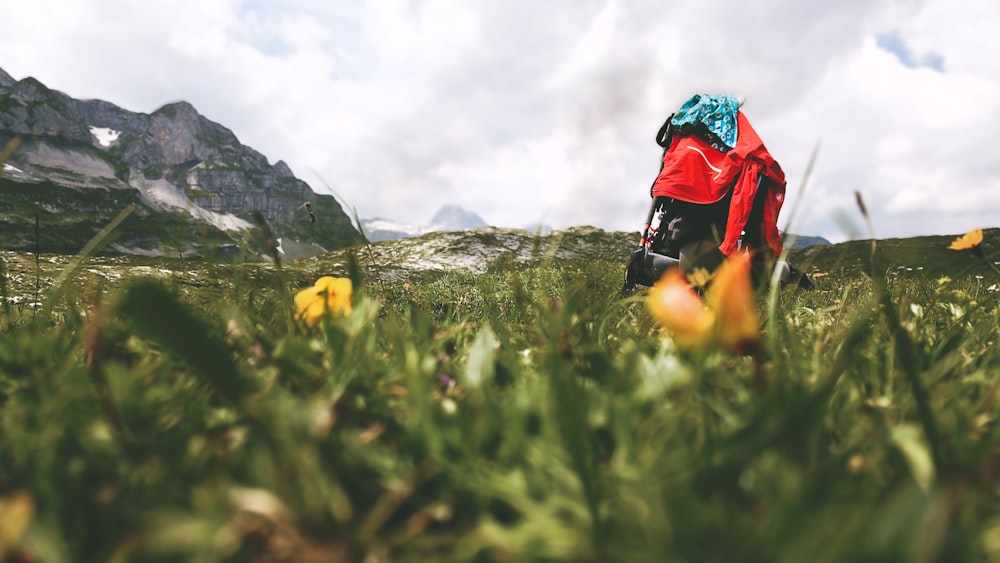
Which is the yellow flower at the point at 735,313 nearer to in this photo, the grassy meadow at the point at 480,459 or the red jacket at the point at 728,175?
the grassy meadow at the point at 480,459

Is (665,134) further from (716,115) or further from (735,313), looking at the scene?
(735,313)

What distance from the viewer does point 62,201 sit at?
153625mm

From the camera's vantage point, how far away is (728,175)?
6.27 meters

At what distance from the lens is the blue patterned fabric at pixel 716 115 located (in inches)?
257

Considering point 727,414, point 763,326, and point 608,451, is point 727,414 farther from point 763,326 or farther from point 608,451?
point 763,326

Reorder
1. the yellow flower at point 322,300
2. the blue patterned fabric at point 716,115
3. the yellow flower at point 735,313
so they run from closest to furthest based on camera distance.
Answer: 1. the yellow flower at point 735,313
2. the yellow flower at point 322,300
3. the blue patterned fabric at point 716,115

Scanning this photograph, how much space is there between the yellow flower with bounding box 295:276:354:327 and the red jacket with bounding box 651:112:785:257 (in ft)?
17.5

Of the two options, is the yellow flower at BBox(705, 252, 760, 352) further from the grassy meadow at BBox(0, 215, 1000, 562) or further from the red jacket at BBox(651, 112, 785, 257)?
the red jacket at BBox(651, 112, 785, 257)

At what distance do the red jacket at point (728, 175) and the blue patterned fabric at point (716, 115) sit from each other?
11cm

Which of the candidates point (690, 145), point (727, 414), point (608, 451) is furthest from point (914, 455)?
point (690, 145)

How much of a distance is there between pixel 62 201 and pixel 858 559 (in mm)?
202183

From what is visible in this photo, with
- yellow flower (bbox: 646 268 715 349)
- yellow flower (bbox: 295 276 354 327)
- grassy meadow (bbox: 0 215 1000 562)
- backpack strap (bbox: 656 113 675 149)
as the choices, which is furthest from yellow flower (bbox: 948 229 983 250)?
backpack strap (bbox: 656 113 675 149)

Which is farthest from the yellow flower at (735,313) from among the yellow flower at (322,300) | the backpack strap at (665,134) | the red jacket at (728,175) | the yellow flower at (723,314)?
the backpack strap at (665,134)

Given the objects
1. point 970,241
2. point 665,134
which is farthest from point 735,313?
point 665,134
